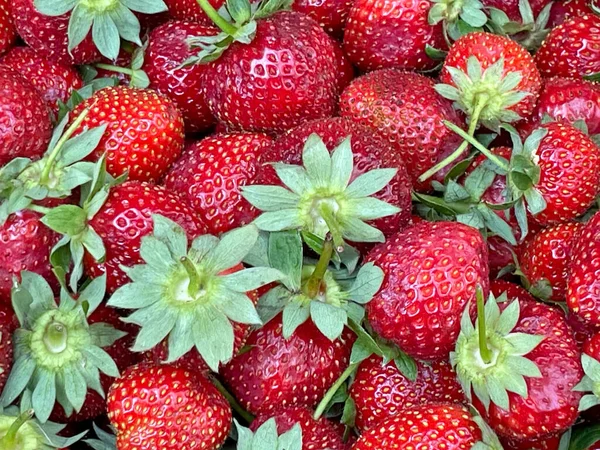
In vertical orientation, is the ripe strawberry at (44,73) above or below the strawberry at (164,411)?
above

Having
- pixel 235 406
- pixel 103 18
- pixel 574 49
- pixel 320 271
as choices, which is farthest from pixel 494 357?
pixel 103 18

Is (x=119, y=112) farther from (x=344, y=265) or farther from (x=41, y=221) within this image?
(x=344, y=265)

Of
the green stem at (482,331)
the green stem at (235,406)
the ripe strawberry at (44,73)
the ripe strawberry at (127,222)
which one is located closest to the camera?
the green stem at (482,331)

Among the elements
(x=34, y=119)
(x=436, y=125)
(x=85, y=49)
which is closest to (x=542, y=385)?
(x=436, y=125)

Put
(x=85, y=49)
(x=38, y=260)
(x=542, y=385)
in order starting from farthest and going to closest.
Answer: (x=85, y=49)
(x=38, y=260)
(x=542, y=385)

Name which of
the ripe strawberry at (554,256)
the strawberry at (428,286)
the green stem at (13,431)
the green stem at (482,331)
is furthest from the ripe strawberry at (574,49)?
the green stem at (13,431)

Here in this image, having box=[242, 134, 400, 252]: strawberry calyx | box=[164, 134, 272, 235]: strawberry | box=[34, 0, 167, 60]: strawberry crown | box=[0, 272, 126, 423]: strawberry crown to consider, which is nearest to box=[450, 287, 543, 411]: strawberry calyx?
box=[242, 134, 400, 252]: strawberry calyx

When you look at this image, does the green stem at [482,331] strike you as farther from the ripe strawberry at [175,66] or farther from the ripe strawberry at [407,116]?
the ripe strawberry at [175,66]
